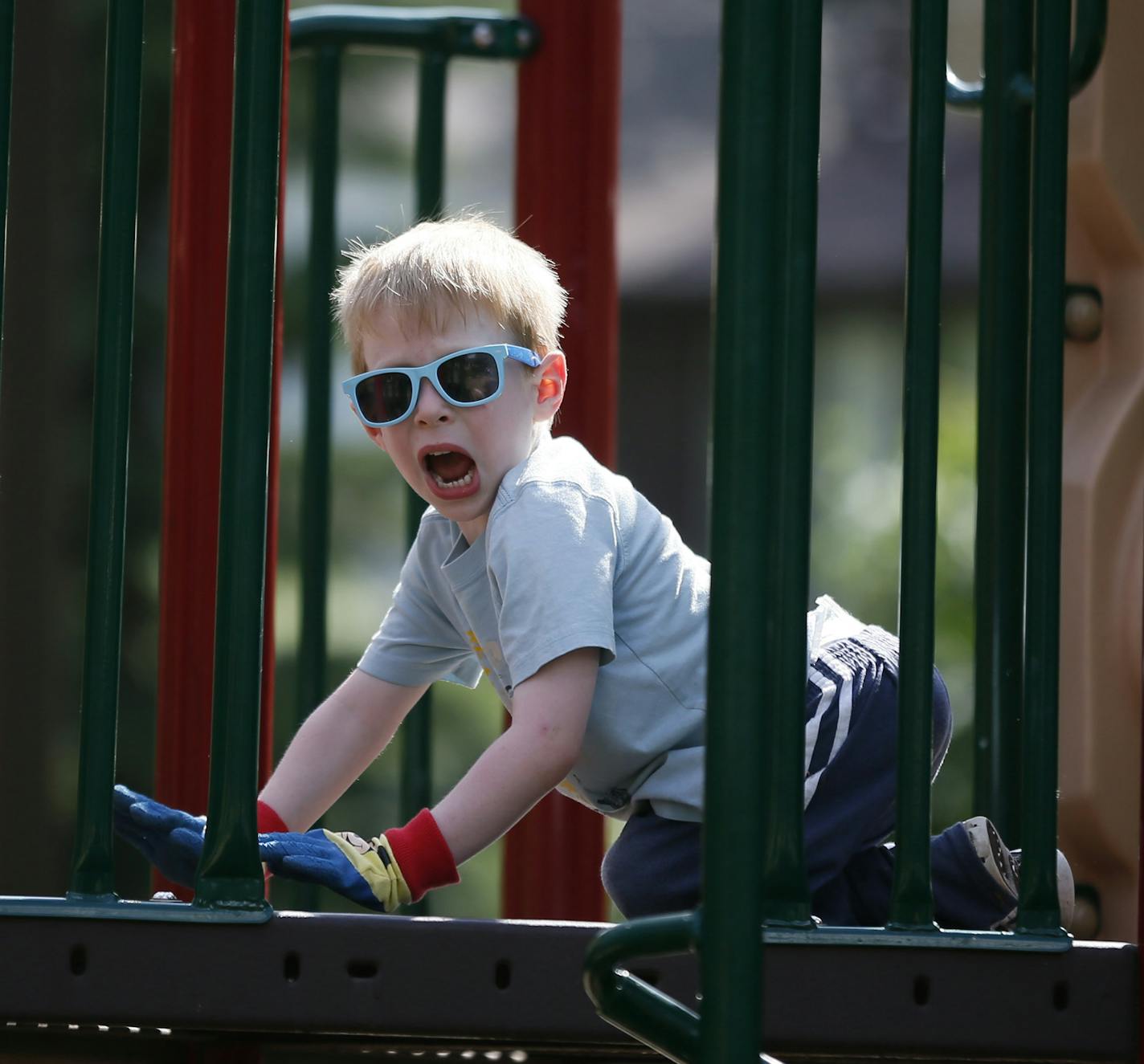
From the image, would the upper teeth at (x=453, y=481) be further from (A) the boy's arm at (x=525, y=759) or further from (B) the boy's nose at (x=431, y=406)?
(A) the boy's arm at (x=525, y=759)

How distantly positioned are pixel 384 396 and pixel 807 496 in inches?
20.9

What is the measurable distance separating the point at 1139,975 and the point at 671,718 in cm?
52

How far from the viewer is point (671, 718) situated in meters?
1.71

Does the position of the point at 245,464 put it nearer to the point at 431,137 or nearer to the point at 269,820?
the point at 269,820

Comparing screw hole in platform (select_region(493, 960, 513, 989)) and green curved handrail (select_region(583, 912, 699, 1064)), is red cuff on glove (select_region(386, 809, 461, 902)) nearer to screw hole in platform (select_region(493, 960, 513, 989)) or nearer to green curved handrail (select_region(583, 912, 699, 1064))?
screw hole in platform (select_region(493, 960, 513, 989))

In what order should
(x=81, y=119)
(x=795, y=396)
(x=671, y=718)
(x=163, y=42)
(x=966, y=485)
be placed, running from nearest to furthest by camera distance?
(x=795, y=396)
(x=671, y=718)
(x=81, y=119)
(x=163, y=42)
(x=966, y=485)

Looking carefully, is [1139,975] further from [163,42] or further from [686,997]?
[163,42]

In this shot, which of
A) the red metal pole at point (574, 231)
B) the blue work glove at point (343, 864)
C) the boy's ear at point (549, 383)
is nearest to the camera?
the blue work glove at point (343, 864)

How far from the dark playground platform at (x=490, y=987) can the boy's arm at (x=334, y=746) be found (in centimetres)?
53

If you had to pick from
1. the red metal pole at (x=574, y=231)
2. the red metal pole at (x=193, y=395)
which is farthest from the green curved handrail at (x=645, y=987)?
the red metal pole at (x=574, y=231)

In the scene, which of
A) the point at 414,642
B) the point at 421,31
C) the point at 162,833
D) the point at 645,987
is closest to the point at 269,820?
the point at 414,642

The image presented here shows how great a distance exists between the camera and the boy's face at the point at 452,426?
1.69 m

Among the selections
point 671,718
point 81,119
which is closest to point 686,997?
point 671,718

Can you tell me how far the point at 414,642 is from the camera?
1962 millimetres
